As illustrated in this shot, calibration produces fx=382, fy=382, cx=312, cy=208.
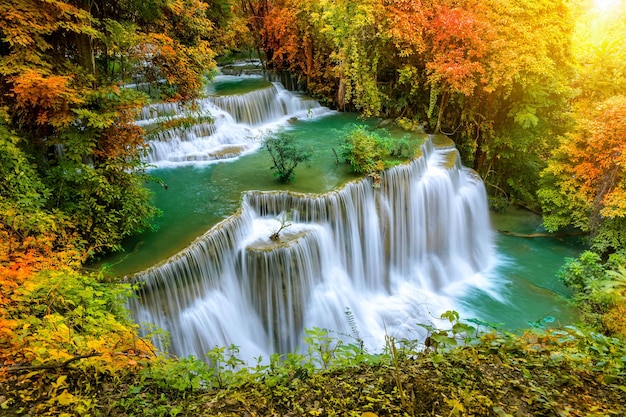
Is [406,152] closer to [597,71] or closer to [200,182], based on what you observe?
[200,182]

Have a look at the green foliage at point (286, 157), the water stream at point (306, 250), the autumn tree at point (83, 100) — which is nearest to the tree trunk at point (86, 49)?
the autumn tree at point (83, 100)

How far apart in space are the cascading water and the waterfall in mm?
22

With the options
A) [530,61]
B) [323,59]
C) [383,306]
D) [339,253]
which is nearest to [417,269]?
[383,306]

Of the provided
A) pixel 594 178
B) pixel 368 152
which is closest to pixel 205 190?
pixel 368 152

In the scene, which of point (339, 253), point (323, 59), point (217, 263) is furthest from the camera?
point (323, 59)

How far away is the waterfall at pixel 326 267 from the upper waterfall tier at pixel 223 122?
11.3 ft

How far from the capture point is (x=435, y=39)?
37.3ft

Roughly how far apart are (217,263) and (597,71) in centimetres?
1236

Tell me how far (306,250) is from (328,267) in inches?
33.4

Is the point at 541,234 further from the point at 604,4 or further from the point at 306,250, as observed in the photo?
the point at 306,250

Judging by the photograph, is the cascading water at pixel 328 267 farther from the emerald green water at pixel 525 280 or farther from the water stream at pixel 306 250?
the emerald green water at pixel 525 280

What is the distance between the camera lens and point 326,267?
26.3 ft

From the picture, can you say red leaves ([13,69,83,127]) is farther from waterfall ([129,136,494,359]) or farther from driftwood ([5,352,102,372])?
driftwood ([5,352,102,372])

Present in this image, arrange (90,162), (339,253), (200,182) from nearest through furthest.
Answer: (90,162) → (339,253) → (200,182)
